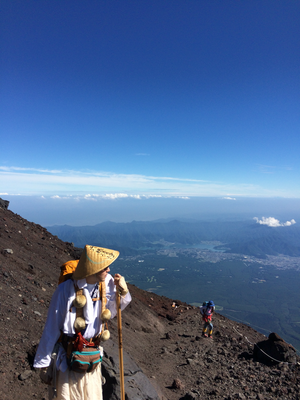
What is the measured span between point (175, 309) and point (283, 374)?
10069 mm

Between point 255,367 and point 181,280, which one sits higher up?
point 255,367

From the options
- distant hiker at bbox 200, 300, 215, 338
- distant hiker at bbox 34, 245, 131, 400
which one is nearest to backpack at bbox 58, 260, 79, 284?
distant hiker at bbox 34, 245, 131, 400

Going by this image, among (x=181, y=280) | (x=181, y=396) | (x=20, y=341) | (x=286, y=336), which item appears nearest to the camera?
(x=20, y=341)

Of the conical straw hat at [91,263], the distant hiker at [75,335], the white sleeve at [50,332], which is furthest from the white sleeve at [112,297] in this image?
the white sleeve at [50,332]

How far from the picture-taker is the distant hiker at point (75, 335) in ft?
9.20

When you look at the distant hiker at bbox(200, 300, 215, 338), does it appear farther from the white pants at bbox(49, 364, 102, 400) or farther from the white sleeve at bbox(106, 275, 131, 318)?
the white pants at bbox(49, 364, 102, 400)

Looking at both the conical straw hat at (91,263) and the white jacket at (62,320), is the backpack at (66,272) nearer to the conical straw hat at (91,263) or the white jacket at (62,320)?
the white jacket at (62,320)

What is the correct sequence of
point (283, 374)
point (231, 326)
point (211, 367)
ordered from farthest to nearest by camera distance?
point (231, 326), point (211, 367), point (283, 374)

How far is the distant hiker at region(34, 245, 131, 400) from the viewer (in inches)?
110

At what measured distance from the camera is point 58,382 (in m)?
2.94

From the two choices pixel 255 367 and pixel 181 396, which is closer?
pixel 181 396

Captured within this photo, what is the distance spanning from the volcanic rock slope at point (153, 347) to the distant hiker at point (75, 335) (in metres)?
2.62

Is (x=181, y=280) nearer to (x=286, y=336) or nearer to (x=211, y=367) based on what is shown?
(x=286, y=336)

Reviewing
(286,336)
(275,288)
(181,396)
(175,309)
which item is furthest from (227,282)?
(181,396)
